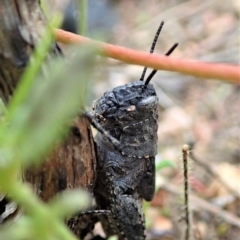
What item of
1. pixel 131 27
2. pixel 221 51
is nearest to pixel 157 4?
pixel 131 27

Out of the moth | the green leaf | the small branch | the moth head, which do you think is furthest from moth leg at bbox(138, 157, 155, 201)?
the green leaf

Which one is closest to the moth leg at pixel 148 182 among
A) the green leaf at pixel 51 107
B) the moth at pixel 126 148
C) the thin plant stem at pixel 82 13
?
the moth at pixel 126 148

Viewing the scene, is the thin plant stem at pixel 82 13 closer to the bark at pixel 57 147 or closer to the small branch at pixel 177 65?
the bark at pixel 57 147

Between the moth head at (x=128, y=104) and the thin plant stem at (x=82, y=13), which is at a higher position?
the thin plant stem at (x=82, y=13)

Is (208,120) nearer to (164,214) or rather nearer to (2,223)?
(164,214)

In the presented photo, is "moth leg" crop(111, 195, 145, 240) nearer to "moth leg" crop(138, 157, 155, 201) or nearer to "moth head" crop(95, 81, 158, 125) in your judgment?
"moth leg" crop(138, 157, 155, 201)

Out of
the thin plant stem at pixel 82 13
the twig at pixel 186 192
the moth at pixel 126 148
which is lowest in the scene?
the twig at pixel 186 192

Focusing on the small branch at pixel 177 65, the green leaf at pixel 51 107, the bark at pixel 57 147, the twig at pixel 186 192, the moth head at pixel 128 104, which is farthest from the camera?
the twig at pixel 186 192

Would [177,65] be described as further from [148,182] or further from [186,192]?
[186,192]
